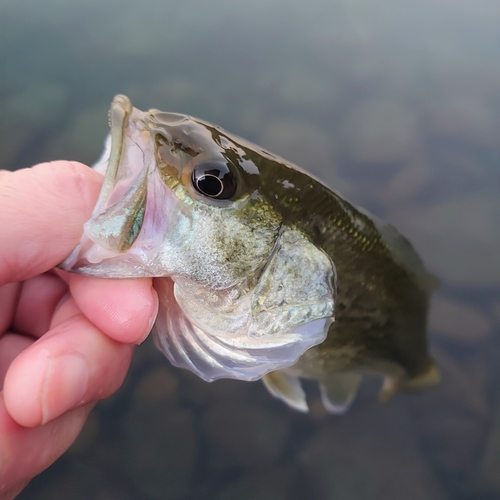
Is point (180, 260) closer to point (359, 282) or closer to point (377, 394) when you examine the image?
point (359, 282)

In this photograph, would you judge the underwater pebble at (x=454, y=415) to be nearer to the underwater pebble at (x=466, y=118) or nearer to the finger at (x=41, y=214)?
the underwater pebble at (x=466, y=118)

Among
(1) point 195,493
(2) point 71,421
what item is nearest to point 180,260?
(2) point 71,421

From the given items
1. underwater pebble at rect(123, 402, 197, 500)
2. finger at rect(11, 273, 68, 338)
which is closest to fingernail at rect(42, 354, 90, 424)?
finger at rect(11, 273, 68, 338)

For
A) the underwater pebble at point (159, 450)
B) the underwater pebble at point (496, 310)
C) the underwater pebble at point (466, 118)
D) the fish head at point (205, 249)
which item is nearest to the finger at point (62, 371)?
the fish head at point (205, 249)

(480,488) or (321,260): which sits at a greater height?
→ (321,260)

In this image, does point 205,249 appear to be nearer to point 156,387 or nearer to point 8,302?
point 8,302

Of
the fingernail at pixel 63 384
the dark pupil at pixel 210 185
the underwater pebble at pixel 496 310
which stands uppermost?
the dark pupil at pixel 210 185

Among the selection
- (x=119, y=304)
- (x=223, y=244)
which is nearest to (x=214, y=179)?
(x=223, y=244)
